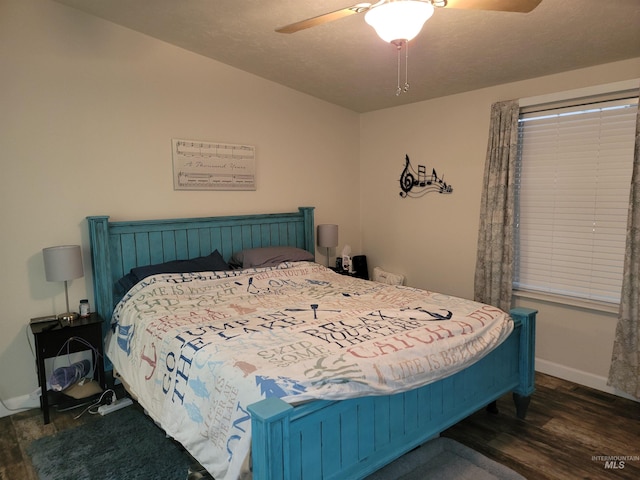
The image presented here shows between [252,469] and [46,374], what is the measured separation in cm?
220

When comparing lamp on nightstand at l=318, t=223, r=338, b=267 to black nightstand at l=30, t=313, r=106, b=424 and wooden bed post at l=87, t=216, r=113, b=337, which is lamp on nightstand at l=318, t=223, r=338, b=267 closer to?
wooden bed post at l=87, t=216, r=113, b=337

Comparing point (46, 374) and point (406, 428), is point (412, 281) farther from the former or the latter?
point (46, 374)

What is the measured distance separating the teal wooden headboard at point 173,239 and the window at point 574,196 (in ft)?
6.51

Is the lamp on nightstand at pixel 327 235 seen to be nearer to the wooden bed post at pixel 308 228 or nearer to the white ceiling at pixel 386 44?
the wooden bed post at pixel 308 228

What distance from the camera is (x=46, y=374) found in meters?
2.96

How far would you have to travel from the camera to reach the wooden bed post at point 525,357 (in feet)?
8.68

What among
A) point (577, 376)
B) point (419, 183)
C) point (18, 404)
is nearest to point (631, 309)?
point (577, 376)

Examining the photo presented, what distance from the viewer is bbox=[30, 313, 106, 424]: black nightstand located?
8.78 feet

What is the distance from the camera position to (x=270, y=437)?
1.42 m

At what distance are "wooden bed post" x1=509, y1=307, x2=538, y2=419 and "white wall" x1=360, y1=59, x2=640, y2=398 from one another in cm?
86

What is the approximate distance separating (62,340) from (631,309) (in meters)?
3.77

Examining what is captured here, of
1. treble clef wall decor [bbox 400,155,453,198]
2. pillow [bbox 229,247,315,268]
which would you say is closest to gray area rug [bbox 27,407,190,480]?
pillow [bbox 229,247,315,268]

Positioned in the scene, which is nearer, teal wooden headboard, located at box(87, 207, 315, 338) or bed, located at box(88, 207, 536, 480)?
bed, located at box(88, 207, 536, 480)

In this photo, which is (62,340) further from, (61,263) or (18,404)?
(18,404)
